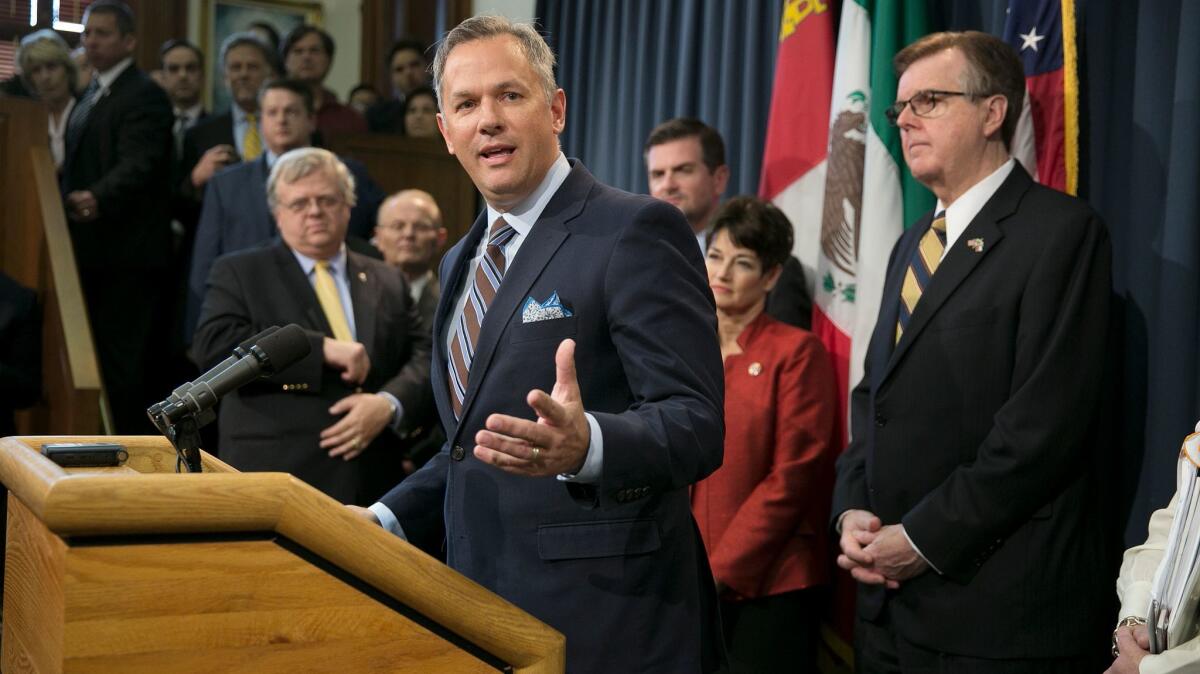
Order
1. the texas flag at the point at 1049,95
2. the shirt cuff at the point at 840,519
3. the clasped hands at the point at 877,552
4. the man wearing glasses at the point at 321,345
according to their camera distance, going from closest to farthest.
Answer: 1. the clasped hands at the point at 877,552
2. the shirt cuff at the point at 840,519
3. the texas flag at the point at 1049,95
4. the man wearing glasses at the point at 321,345

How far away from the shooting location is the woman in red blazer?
10.3 feet

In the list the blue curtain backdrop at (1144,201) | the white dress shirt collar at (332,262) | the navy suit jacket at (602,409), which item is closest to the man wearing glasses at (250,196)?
the white dress shirt collar at (332,262)

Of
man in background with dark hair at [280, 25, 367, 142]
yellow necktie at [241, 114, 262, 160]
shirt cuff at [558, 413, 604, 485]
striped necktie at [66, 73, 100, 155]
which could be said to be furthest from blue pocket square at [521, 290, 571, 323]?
man in background with dark hair at [280, 25, 367, 142]

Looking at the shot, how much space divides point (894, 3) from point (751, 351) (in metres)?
1.19

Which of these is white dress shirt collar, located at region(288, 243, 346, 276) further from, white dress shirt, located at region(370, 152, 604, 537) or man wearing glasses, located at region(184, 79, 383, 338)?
white dress shirt, located at region(370, 152, 604, 537)

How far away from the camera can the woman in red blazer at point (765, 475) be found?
313 centimetres

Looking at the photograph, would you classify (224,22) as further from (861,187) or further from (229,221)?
(861,187)

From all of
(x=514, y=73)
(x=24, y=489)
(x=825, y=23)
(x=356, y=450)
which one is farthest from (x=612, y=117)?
(x=24, y=489)

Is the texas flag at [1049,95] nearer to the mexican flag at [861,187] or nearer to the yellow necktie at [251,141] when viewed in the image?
the mexican flag at [861,187]

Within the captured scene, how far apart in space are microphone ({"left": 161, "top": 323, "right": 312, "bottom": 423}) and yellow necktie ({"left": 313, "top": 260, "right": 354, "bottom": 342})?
6.40ft

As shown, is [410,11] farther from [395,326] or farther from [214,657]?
[214,657]

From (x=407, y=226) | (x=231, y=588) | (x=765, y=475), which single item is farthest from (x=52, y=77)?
(x=231, y=588)

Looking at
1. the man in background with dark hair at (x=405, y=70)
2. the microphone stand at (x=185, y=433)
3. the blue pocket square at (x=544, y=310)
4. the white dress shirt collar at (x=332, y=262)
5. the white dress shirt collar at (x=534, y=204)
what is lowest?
the microphone stand at (x=185, y=433)

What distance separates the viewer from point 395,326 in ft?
12.4
